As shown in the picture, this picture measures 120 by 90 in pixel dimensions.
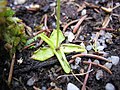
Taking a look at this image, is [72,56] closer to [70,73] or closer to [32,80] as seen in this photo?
[70,73]

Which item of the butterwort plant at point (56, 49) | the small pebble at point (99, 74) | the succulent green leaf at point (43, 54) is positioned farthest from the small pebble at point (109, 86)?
the succulent green leaf at point (43, 54)

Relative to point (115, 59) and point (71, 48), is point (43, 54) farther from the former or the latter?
point (115, 59)

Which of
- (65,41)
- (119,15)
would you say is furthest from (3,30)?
(119,15)

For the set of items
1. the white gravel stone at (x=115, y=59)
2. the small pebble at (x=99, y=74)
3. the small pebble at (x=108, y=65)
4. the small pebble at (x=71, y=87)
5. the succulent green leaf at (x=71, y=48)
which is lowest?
the small pebble at (x=71, y=87)

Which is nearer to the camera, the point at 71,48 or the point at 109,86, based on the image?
the point at 109,86

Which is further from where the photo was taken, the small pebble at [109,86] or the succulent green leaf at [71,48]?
the succulent green leaf at [71,48]

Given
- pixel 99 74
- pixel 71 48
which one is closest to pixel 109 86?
pixel 99 74

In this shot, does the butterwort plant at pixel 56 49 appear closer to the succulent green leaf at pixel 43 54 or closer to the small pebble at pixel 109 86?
the succulent green leaf at pixel 43 54

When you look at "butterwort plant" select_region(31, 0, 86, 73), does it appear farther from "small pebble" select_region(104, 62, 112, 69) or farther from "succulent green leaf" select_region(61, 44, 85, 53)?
"small pebble" select_region(104, 62, 112, 69)
